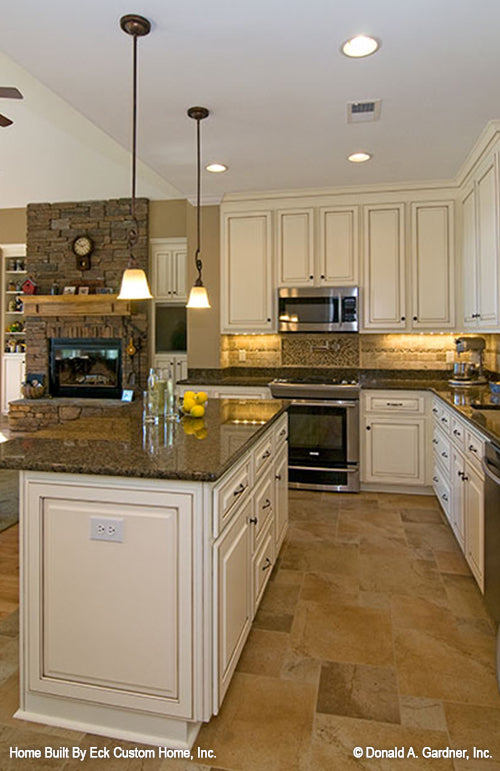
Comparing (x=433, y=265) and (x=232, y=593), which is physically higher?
(x=433, y=265)

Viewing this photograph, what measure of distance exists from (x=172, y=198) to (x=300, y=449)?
144 inches

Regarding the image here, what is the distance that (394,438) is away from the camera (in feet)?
14.3

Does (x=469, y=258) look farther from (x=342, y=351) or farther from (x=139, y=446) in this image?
(x=139, y=446)

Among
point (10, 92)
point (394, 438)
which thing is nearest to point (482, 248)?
point (394, 438)

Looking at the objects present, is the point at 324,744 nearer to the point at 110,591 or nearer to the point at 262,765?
the point at 262,765

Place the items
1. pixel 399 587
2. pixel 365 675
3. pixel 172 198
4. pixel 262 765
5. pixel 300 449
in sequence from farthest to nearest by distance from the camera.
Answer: pixel 172 198 → pixel 300 449 → pixel 399 587 → pixel 365 675 → pixel 262 765

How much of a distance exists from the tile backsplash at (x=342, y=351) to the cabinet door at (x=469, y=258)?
59 centimetres

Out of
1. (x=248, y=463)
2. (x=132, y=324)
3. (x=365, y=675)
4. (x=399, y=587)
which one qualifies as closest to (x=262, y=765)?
(x=365, y=675)

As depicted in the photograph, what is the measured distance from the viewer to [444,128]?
3.31 m

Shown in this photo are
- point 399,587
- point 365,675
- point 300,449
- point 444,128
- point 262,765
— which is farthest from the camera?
point 300,449

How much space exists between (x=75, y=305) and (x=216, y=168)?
334cm

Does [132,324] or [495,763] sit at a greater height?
[132,324]

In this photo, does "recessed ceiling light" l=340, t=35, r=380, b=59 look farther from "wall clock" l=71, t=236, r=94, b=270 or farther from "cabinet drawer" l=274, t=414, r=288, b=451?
"wall clock" l=71, t=236, r=94, b=270

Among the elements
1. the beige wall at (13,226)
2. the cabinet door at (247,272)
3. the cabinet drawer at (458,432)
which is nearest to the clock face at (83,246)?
the beige wall at (13,226)
